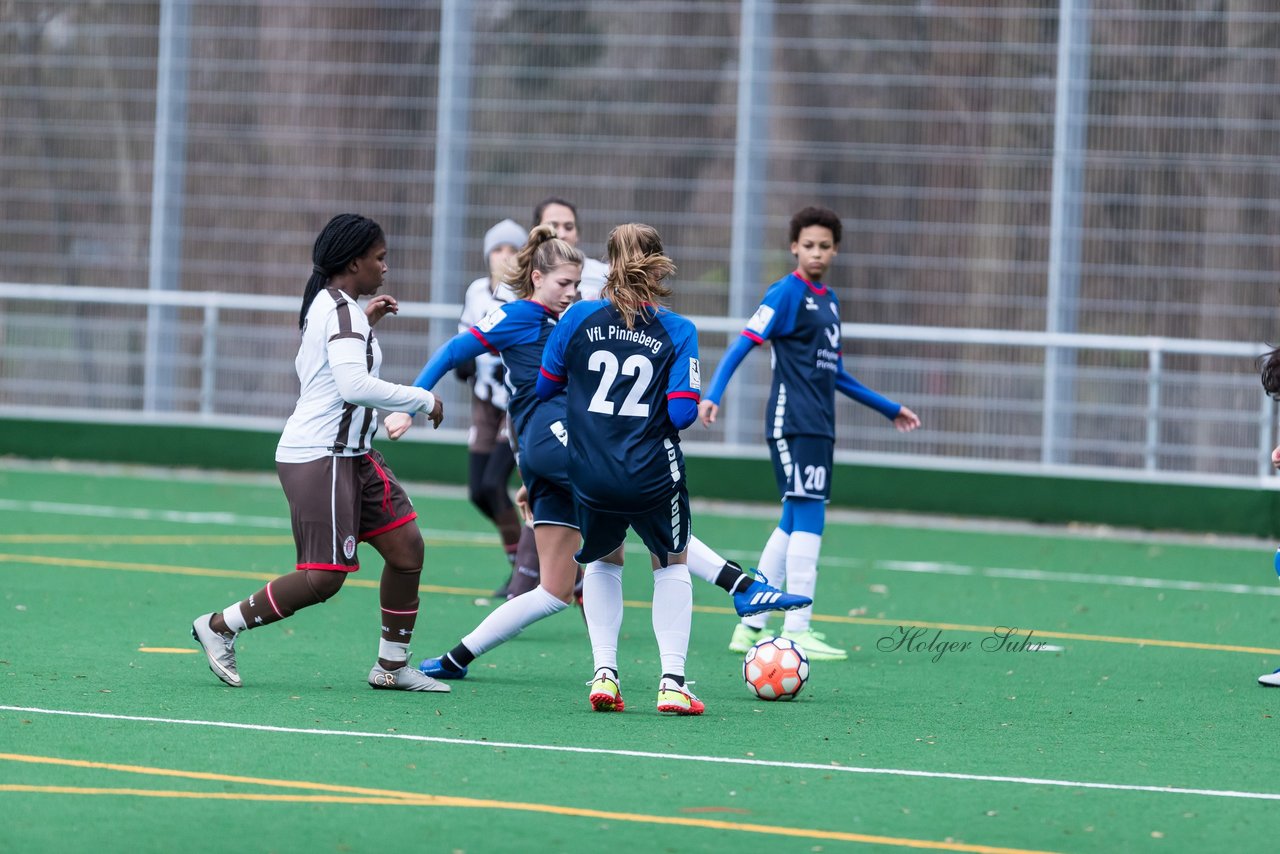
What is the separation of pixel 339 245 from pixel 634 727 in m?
2.08

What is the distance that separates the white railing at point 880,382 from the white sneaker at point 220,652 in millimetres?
8914

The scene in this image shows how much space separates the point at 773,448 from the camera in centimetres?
909

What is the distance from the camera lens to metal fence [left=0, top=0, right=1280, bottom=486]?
50.5 ft

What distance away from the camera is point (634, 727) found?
687 centimetres

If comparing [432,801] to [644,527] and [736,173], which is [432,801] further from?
[736,173]

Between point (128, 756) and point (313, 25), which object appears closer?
point (128, 756)

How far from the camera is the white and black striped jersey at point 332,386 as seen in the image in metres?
7.14

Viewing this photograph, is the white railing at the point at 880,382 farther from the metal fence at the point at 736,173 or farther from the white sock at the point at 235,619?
the white sock at the point at 235,619

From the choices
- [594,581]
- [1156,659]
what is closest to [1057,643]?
[1156,659]

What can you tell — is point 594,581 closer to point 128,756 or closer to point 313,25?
point 128,756

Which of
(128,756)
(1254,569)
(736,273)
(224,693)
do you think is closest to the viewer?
(128,756)

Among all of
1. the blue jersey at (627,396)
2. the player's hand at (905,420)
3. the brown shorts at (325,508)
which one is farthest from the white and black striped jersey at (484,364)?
the blue jersey at (627,396)

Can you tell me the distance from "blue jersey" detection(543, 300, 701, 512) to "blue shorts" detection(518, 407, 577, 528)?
607 millimetres

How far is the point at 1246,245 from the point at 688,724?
389 inches
